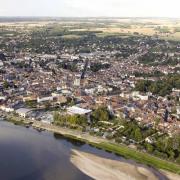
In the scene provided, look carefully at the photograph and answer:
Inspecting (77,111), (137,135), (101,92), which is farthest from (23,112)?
(137,135)

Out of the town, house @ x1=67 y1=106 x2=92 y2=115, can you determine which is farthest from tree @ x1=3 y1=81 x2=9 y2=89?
house @ x1=67 y1=106 x2=92 y2=115

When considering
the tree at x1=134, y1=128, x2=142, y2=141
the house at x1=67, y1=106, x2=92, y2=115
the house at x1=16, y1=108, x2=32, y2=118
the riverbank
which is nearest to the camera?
the riverbank

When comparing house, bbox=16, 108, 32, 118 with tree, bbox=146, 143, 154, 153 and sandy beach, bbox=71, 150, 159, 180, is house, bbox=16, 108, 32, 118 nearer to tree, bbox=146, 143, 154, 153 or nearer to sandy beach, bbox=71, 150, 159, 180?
sandy beach, bbox=71, 150, 159, 180

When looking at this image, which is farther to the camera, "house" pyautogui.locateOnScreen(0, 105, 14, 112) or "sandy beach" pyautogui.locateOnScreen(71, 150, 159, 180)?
"house" pyautogui.locateOnScreen(0, 105, 14, 112)

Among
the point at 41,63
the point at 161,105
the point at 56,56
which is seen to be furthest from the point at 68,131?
the point at 56,56

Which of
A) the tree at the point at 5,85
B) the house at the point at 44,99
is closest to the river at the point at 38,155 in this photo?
the house at the point at 44,99

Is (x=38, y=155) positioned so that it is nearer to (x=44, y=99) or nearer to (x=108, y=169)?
(x=108, y=169)

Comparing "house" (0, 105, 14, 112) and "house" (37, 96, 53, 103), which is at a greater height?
"house" (37, 96, 53, 103)

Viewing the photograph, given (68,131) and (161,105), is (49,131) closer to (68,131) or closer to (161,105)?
(68,131)
